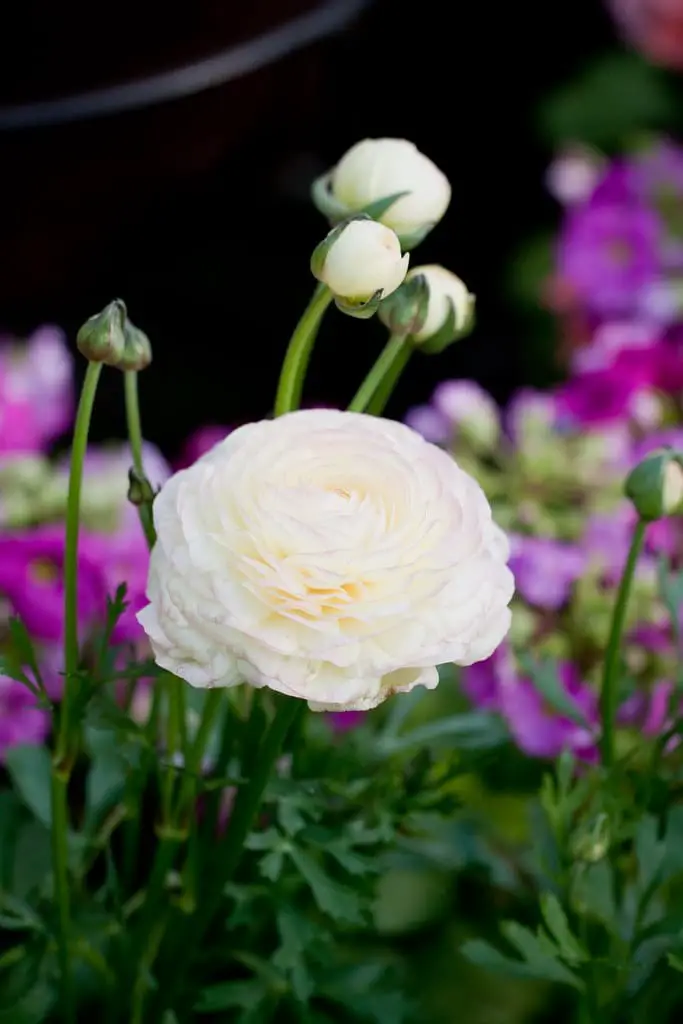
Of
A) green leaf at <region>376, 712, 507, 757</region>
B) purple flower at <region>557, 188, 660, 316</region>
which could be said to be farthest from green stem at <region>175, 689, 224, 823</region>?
purple flower at <region>557, 188, 660, 316</region>

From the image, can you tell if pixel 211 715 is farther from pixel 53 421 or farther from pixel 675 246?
pixel 675 246

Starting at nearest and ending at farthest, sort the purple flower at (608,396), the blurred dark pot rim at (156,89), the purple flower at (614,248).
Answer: the purple flower at (608,396) → the blurred dark pot rim at (156,89) → the purple flower at (614,248)

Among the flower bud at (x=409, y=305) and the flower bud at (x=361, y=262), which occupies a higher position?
the flower bud at (x=361, y=262)

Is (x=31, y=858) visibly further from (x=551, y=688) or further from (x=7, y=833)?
(x=551, y=688)

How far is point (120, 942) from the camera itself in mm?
451

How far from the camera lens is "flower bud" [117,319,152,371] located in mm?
363

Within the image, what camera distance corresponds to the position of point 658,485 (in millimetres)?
404

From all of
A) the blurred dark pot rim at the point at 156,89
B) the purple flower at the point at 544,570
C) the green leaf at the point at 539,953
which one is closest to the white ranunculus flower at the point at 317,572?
the green leaf at the point at 539,953

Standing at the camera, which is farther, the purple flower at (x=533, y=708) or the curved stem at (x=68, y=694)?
the purple flower at (x=533, y=708)

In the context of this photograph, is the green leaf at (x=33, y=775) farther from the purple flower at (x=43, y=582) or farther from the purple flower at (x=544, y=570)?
the purple flower at (x=544, y=570)

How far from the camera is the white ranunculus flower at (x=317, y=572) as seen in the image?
0.32 meters

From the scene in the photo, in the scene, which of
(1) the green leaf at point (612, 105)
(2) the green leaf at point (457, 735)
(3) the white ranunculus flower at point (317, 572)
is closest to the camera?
(3) the white ranunculus flower at point (317, 572)

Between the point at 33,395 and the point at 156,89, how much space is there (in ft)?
0.72

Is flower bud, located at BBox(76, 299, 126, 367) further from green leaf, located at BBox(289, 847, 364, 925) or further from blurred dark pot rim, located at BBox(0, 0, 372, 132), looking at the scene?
blurred dark pot rim, located at BBox(0, 0, 372, 132)
